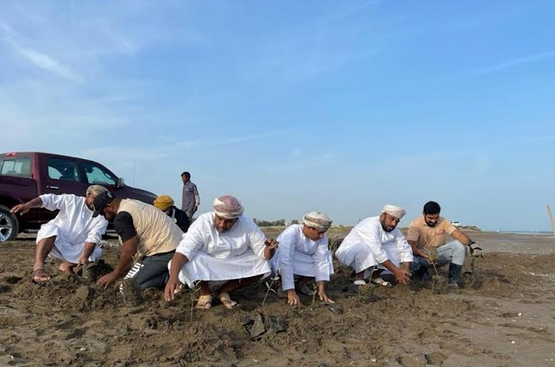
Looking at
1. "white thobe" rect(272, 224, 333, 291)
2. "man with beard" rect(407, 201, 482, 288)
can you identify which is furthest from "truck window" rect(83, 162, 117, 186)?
"man with beard" rect(407, 201, 482, 288)

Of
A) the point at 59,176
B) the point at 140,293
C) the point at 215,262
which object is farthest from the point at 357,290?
the point at 59,176

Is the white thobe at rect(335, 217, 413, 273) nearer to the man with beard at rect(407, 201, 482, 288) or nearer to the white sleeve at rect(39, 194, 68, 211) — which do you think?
the man with beard at rect(407, 201, 482, 288)

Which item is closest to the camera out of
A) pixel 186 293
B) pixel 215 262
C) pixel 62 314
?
pixel 62 314

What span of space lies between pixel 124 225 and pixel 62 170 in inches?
223

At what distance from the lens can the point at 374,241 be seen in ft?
18.9

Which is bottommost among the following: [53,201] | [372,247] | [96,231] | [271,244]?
[372,247]

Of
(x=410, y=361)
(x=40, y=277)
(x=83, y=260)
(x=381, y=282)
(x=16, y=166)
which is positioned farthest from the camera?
(x=16, y=166)

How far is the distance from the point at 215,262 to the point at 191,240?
301 mm

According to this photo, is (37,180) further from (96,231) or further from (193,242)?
(193,242)

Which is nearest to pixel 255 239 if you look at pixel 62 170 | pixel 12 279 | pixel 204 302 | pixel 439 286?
pixel 204 302

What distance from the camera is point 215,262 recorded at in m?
4.48

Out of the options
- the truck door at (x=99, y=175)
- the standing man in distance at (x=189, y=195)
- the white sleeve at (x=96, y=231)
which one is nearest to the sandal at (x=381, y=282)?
the white sleeve at (x=96, y=231)

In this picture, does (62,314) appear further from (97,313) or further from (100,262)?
(100,262)

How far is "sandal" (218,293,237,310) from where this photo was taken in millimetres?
4484
